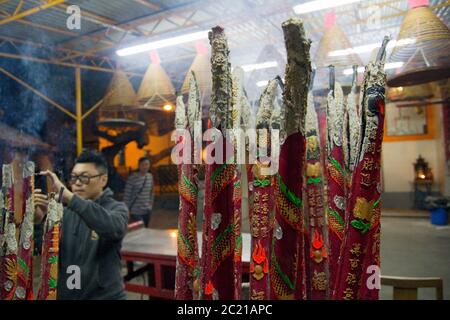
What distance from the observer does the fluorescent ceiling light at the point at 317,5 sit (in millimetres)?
2045

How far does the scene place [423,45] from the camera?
1439mm

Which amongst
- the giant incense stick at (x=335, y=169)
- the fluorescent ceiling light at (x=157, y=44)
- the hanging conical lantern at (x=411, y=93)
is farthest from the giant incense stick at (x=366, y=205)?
the fluorescent ceiling light at (x=157, y=44)

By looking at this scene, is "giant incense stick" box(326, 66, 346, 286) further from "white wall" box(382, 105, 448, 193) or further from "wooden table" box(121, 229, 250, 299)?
"wooden table" box(121, 229, 250, 299)

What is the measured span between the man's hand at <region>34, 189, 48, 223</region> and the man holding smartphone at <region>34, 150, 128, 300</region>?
0.93 ft

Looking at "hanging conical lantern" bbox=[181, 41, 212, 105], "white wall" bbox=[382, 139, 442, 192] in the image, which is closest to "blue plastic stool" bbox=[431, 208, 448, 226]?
"white wall" bbox=[382, 139, 442, 192]

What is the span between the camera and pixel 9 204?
119 cm

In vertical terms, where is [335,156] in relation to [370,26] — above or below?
below

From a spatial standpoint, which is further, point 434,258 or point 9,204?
point 434,258

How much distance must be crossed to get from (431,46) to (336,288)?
1.19 metres

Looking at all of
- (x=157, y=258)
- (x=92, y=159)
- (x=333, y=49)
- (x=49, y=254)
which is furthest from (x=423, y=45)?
(x=157, y=258)

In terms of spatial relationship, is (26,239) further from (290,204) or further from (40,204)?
(290,204)

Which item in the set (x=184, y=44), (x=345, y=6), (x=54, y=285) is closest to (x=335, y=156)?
(x=54, y=285)

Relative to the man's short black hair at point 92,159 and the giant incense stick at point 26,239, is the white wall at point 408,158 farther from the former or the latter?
the giant incense stick at point 26,239
